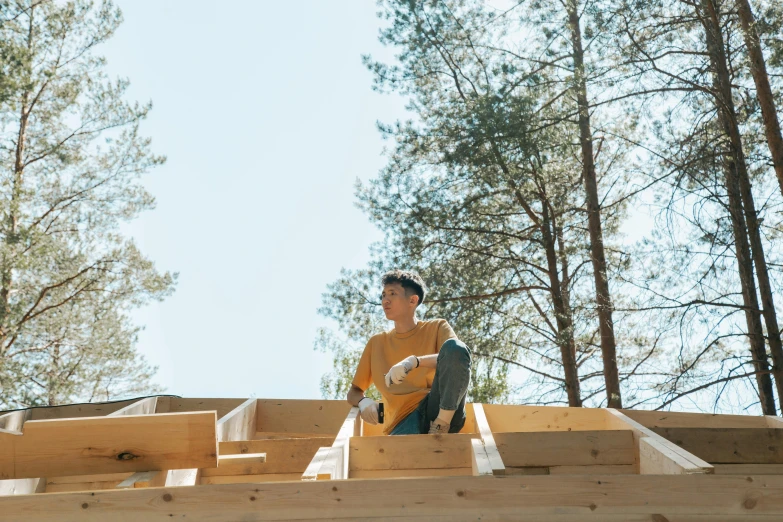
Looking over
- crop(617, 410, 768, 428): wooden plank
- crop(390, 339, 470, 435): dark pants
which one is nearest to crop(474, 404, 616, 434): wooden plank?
crop(617, 410, 768, 428): wooden plank

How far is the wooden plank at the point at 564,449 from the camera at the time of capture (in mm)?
3246

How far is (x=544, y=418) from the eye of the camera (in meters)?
4.82

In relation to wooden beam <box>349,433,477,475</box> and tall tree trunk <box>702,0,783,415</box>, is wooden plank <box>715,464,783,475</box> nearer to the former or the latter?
wooden beam <box>349,433,477,475</box>

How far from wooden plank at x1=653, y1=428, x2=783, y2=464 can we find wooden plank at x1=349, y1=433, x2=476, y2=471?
3.08ft

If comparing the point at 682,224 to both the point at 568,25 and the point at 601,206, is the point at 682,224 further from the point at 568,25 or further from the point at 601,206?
the point at 568,25

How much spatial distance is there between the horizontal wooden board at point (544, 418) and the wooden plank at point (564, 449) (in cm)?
109

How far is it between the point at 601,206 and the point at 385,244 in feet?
9.03

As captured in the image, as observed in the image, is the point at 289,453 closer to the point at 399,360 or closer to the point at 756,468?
the point at 399,360

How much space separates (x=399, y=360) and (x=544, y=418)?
4.16 feet

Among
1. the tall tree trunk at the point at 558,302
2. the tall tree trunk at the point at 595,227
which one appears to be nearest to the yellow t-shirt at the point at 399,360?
the tall tree trunk at the point at 595,227

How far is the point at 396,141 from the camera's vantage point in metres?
9.52

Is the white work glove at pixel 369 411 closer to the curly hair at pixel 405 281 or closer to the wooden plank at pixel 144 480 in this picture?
the curly hair at pixel 405 281

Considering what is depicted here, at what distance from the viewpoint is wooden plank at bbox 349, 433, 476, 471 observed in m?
3.13

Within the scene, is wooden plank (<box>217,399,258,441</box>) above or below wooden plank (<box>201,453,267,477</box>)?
above
